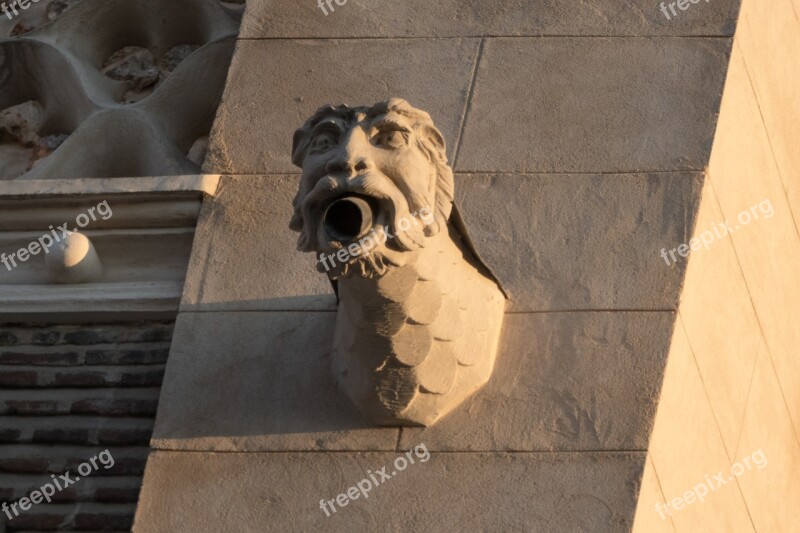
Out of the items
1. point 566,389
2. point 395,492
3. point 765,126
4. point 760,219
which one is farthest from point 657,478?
point 765,126

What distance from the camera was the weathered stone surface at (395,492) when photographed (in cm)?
621

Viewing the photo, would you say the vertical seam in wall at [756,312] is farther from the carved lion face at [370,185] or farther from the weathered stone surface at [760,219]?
the carved lion face at [370,185]

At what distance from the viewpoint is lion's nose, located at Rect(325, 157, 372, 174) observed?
5.70 meters

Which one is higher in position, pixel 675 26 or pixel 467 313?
pixel 675 26

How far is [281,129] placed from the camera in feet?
24.4

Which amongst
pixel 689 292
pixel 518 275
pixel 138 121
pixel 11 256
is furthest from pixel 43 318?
pixel 689 292

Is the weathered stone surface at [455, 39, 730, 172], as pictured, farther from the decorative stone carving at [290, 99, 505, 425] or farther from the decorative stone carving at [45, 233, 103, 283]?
the decorative stone carving at [45, 233, 103, 283]

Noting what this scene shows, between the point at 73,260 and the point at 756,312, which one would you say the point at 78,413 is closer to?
the point at 73,260

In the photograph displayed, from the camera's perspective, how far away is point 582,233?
6840 mm

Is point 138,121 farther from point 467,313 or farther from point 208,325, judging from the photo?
point 467,313

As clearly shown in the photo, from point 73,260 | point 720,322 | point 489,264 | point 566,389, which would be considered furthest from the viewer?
point 73,260

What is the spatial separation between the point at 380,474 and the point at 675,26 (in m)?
1.92

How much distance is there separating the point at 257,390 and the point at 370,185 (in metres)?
1.17

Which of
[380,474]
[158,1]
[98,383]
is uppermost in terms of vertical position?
[158,1]
